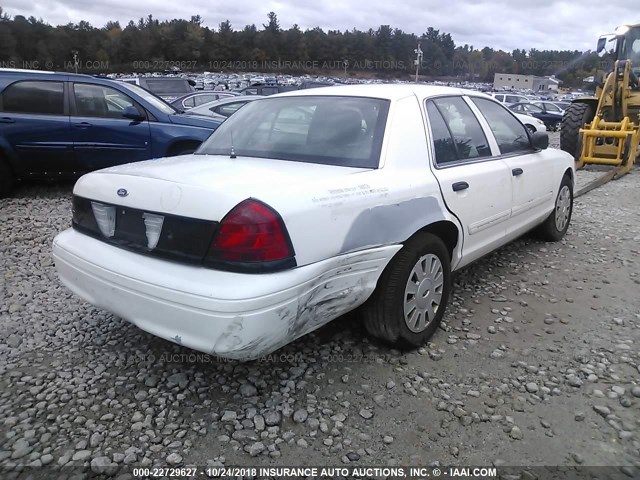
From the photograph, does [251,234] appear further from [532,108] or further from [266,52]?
[266,52]

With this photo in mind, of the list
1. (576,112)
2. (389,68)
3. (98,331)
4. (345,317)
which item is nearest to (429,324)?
(345,317)

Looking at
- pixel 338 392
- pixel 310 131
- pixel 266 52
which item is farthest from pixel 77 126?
pixel 266 52

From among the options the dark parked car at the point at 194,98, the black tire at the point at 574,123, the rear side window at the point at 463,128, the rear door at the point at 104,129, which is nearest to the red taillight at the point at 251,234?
the rear side window at the point at 463,128

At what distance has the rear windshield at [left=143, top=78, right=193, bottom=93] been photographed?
59.2 ft

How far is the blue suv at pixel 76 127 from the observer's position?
19.8 ft

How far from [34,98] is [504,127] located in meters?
5.54

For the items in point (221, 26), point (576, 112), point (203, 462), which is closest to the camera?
point (203, 462)

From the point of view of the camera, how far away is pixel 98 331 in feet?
10.3

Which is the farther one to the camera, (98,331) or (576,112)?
(576,112)

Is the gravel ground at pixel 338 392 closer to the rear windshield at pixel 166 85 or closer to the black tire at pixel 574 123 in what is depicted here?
the black tire at pixel 574 123

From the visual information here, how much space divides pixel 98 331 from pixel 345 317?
1.58m

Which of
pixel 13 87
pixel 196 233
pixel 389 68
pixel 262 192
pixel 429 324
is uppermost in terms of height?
pixel 389 68

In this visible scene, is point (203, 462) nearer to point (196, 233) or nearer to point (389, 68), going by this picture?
point (196, 233)

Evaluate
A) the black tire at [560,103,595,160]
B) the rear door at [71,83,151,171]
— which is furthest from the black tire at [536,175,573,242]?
the black tire at [560,103,595,160]
